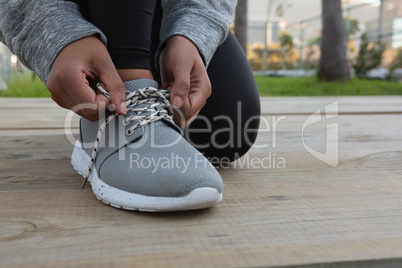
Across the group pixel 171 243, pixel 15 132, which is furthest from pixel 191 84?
pixel 15 132

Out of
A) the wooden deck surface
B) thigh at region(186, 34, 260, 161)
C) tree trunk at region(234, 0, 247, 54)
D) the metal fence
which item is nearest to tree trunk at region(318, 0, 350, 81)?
tree trunk at region(234, 0, 247, 54)

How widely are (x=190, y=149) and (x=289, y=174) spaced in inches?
10.1

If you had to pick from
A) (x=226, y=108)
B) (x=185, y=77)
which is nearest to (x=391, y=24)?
(x=226, y=108)

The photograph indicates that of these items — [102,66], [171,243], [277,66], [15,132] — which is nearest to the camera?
[171,243]

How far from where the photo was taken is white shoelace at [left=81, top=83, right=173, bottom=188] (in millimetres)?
651

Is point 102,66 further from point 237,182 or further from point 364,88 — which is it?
point 364,88

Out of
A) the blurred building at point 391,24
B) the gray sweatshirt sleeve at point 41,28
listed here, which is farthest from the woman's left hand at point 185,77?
the blurred building at point 391,24

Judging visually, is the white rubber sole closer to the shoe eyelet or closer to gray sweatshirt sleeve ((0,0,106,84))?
the shoe eyelet

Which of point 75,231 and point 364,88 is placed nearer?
point 75,231

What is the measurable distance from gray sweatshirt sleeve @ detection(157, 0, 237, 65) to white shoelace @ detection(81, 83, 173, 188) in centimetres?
12

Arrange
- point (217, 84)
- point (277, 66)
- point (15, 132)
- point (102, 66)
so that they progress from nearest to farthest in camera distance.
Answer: point (102, 66) < point (217, 84) < point (15, 132) < point (277, 66)

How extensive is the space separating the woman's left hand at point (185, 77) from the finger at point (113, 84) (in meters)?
0.08

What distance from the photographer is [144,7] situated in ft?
2.27

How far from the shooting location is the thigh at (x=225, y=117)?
2.95ft
